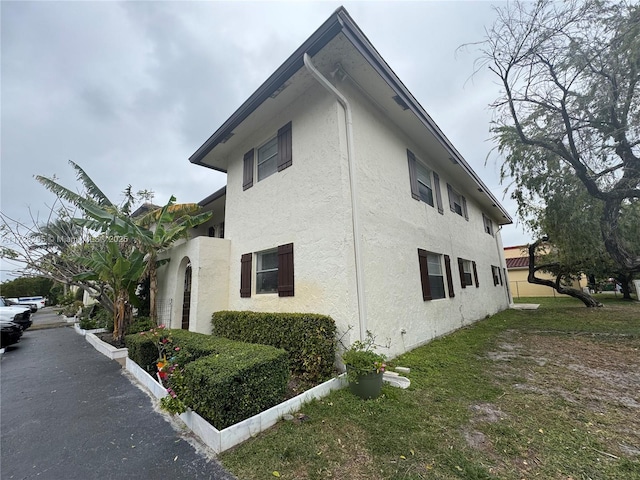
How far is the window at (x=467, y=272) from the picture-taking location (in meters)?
10.0

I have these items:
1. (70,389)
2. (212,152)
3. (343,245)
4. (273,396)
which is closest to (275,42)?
(212,152)

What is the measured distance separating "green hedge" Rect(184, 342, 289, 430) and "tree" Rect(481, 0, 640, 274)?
8987 mm

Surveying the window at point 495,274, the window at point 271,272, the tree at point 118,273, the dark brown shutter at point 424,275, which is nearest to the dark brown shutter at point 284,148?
the window at point 271,272

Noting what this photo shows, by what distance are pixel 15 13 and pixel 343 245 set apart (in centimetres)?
925

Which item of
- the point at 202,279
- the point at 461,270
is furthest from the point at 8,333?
the point at 461,270

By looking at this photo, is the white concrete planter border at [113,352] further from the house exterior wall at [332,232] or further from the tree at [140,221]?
the house exterior wall at [332,232]

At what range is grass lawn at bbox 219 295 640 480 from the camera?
8.22 ft

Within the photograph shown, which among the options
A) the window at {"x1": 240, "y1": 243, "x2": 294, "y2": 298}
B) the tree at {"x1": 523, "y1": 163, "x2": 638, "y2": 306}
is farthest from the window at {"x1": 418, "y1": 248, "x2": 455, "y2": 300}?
the tree at {"x1": 523, "y1": 163, "x2": 638, "y2": 306}

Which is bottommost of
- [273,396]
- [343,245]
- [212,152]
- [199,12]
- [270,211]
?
[273,396]

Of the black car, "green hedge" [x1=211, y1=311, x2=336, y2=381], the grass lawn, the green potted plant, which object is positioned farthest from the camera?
the black car

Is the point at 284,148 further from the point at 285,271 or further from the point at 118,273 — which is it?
the point at 118,273

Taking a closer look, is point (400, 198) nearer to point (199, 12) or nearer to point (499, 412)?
point (499, 412)

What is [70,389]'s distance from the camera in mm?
5270

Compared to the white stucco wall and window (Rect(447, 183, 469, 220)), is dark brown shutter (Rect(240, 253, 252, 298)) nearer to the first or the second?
the white stucco wall
